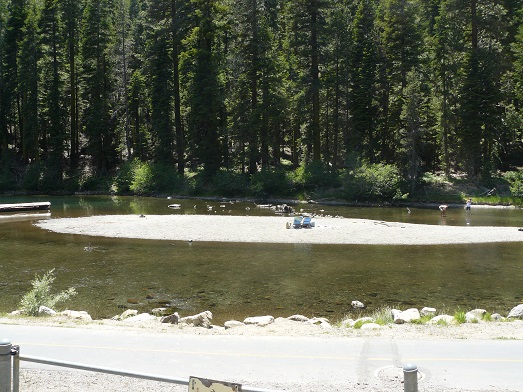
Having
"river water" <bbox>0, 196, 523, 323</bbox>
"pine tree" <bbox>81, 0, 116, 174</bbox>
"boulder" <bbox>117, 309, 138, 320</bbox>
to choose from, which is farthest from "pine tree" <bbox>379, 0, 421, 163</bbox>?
"boulder" <bbox>117, 309, 138, 320</bbox>

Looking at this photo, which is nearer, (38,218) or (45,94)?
(38,218)

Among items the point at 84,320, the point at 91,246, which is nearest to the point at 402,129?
the point at 91,246

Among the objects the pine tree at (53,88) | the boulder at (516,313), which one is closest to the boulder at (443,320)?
the boulder at (516,313)

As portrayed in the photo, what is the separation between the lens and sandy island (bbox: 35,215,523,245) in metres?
24.3

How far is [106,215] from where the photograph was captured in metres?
34.2

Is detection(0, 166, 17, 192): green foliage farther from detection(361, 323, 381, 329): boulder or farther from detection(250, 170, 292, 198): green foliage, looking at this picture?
detection(361, 323, 381, 329): boulder

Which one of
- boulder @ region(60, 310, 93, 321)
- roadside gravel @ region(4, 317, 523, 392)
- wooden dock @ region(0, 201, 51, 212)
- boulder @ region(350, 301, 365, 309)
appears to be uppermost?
wooden dock @ region(0, 201, 51, 212)

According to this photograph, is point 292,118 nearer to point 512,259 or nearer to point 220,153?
point 220,153

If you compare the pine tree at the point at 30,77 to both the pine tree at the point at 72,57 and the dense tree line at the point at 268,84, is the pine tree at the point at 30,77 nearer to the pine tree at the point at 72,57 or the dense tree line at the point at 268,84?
the dense tree line at the point at 268,84

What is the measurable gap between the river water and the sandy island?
1078mm

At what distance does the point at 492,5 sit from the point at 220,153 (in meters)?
28.0

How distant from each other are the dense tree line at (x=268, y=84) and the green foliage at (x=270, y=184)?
139cm

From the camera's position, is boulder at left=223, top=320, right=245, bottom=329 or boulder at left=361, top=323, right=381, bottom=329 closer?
boulder at left=361, top=323, right=381, bottom=329

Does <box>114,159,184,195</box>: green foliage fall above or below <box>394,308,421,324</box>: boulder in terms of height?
above
